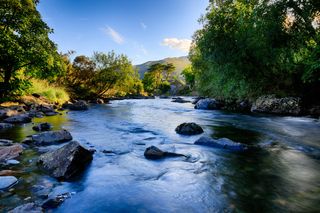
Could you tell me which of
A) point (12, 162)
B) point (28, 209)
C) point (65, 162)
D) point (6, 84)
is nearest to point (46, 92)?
point (6, 84)

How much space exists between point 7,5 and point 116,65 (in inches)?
1188

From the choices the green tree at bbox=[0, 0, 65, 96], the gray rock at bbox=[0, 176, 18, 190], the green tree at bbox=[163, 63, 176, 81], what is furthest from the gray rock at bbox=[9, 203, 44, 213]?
the green tree at bbox=[163, 63, 176, 81]

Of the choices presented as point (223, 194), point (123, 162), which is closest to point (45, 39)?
point (123, 162)

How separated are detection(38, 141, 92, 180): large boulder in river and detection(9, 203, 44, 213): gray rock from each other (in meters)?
1.60

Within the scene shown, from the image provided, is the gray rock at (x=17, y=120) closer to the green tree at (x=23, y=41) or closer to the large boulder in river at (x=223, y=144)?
the green tree at (x=23, y=41)

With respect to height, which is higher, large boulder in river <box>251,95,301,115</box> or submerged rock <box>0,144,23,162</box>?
large boulder in river <box>251,95,301,115</box>

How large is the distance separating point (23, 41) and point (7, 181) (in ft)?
41.8

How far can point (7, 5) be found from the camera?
14.5 m

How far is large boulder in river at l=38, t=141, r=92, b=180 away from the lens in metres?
5.88

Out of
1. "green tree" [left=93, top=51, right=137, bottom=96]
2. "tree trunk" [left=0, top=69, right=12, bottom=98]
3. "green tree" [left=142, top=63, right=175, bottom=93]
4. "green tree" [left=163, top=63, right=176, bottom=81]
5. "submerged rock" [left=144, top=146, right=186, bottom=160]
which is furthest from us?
"green tree" [left=163, top=63, right=176, bottom=81]

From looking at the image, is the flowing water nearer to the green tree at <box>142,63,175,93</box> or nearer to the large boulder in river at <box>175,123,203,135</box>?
the large boulder in river at <box>175,123,203,135</box>

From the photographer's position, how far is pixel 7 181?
516 centimetres

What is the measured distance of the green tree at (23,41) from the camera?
1439 centimetres

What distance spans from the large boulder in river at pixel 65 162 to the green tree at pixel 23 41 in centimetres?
1093
